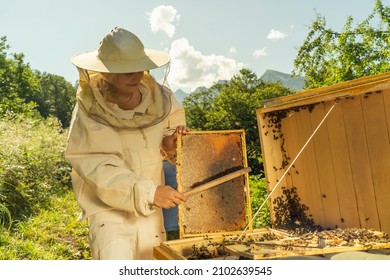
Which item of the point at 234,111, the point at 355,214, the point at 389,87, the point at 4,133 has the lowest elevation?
the point at 355,214

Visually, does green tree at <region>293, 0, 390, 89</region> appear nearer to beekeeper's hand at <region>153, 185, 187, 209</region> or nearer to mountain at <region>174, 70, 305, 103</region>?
mountain at <region>174, 70, 305, 103</region>

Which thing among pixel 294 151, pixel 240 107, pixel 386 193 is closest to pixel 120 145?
pixel 294 151

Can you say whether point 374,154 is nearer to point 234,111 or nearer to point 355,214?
point 355,214

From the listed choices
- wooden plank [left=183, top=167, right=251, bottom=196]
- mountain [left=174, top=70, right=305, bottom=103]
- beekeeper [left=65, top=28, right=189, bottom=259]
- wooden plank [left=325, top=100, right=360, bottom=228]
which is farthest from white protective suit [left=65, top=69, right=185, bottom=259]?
wooden plank [left=325, top=100, right=360, bottom=228]

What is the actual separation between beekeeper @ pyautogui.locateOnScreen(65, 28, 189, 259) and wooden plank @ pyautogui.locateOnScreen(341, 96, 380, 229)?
107 cm

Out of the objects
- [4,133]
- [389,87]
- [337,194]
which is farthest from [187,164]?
[4,133]

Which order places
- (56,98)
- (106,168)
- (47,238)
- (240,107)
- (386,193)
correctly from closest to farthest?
(386,193)
(106,168)
(47,238)
(240,107)
(56,98)

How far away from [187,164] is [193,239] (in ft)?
1.65

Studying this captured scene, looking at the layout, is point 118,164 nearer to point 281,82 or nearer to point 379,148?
point 379,148

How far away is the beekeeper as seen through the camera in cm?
295

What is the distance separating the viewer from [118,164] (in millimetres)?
3047

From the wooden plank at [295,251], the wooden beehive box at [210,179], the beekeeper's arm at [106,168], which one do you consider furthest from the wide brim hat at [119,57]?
the wooden plank at [295,251]

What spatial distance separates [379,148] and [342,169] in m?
0.33
